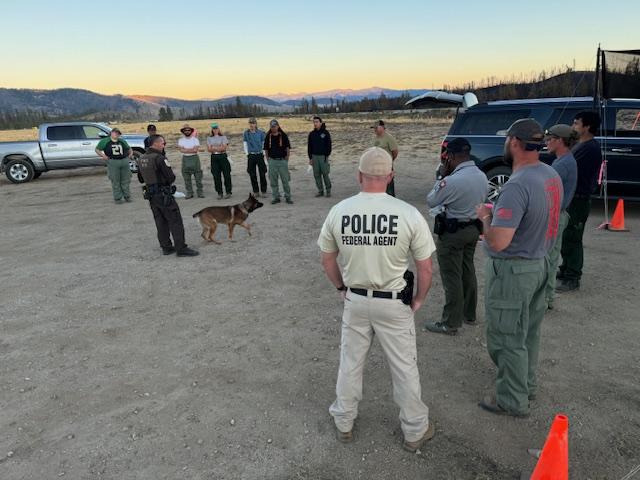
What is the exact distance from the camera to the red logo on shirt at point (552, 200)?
2.55 m

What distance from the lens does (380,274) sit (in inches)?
92.8

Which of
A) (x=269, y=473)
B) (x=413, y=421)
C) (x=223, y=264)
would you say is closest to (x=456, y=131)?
(x=223, y=264)

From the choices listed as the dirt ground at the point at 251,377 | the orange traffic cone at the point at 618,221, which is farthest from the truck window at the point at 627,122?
the dirt ground at the point at 251,377

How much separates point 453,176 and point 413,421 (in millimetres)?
1978

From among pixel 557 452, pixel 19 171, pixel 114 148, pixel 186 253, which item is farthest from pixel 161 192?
pixel 19 171

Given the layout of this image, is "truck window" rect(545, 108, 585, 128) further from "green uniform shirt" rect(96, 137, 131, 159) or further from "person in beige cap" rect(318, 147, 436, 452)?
"green uniform shirt" rect(96, 137, 131, 159)

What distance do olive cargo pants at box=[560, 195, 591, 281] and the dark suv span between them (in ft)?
8.78

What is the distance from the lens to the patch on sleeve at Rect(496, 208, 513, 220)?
2471 mm

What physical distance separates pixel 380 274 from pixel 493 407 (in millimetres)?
1442

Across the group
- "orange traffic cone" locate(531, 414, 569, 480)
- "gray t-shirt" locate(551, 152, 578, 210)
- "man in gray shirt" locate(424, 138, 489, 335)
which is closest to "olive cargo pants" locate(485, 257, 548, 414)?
"orange traffic cone" locate(531, 414, 569, 480)

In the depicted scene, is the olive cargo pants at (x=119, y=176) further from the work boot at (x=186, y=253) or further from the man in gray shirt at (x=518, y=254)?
the man in gray shirt at (x=518, y=254)

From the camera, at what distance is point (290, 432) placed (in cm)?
287

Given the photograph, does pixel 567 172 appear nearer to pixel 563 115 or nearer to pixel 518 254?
pixel 518 254

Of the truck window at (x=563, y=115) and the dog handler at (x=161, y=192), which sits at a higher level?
the truck window at (x=563, y=115)
